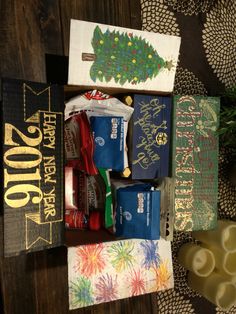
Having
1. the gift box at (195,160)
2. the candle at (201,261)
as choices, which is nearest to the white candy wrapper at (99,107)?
the gift box at (195,160)

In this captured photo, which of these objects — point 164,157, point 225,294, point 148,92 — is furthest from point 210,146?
point 225,294

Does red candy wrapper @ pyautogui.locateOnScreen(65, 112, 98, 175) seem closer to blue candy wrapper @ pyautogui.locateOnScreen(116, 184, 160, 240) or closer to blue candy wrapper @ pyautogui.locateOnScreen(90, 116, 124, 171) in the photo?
blue candy wrapper @ pyautogui.locateOnScreen(90, 116, 124, 171)

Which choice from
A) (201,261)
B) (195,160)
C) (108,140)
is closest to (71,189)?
(108,140)

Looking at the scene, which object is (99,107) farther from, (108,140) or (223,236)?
(223,236)

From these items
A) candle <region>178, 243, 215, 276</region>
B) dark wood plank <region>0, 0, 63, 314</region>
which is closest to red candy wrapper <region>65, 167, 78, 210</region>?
dark wood plank <region>0, 0, 63, 314</region>

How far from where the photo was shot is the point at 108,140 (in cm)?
93

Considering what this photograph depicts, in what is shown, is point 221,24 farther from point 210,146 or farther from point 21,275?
point 21,275

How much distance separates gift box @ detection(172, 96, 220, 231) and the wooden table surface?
0.41 metres

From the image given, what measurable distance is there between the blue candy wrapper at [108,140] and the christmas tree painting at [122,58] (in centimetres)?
13

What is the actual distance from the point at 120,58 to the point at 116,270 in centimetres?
57

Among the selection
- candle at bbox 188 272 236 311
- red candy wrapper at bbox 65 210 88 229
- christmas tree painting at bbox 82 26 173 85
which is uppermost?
christmas tree painting at bbox 82 26 173 85

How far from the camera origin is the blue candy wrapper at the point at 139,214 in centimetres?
89

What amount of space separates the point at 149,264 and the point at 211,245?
33 centimetres

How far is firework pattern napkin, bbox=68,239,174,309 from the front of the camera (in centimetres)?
82
